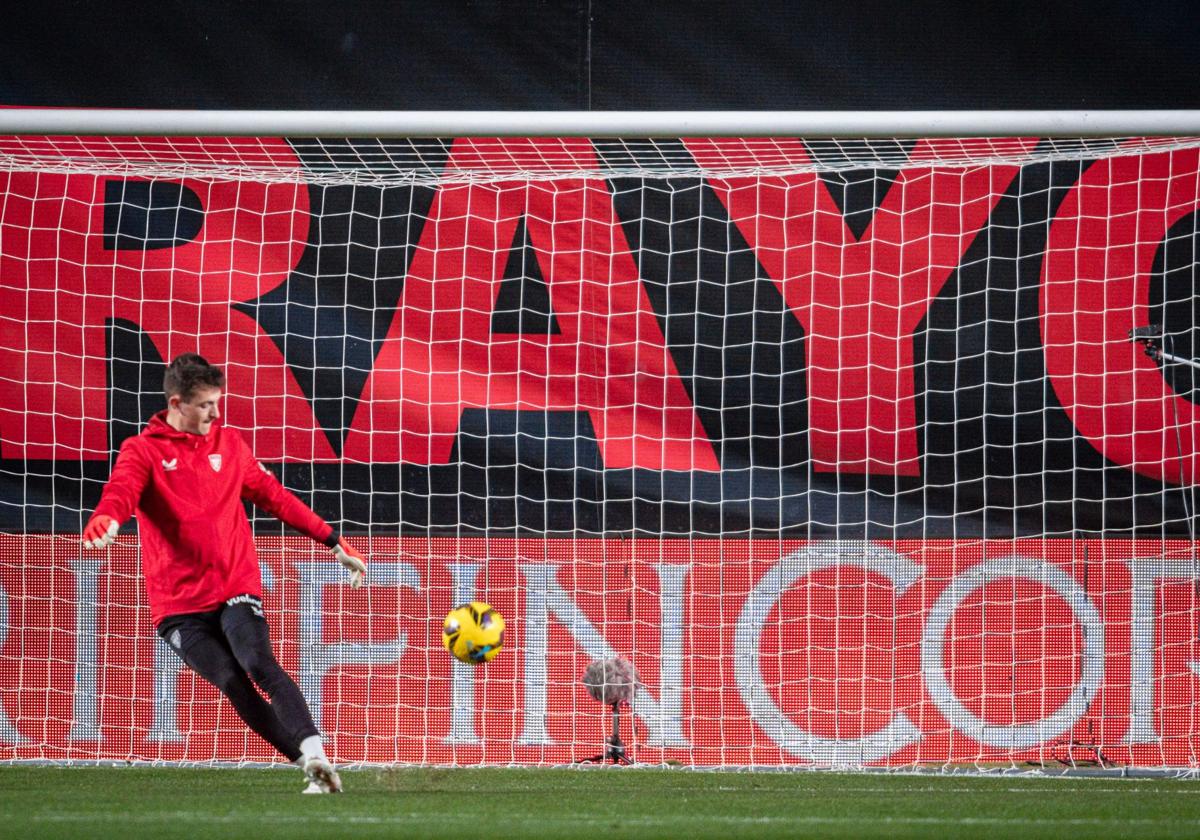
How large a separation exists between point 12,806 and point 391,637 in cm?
254

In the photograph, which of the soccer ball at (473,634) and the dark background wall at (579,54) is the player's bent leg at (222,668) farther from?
the dark background wall at (579,54)

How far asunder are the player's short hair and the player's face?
0.05 feet

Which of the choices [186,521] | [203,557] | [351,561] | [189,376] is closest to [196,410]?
[189,376]

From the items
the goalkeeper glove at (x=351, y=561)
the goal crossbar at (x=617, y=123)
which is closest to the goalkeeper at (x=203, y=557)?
the goalkeeper glove at (x=351, y=561)

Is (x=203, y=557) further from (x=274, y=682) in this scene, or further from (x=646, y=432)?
(x=646, y=432)

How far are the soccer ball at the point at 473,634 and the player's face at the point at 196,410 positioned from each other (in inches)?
42.0

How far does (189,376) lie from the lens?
175 inches

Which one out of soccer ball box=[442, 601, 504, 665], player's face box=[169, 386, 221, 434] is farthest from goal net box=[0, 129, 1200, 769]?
player's face box=[169, 386, 221, 434]

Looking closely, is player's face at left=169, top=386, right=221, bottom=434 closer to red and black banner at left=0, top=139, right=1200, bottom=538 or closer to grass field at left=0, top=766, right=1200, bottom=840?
grass field at left=0, top=766, right=1200, bottom=840

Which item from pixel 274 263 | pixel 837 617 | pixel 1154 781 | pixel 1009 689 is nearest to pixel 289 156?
pixel 274 263

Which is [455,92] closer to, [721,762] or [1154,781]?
[721,762]

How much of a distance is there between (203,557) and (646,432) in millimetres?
2695

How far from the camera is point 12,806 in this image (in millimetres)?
4199

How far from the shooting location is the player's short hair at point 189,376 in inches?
175
